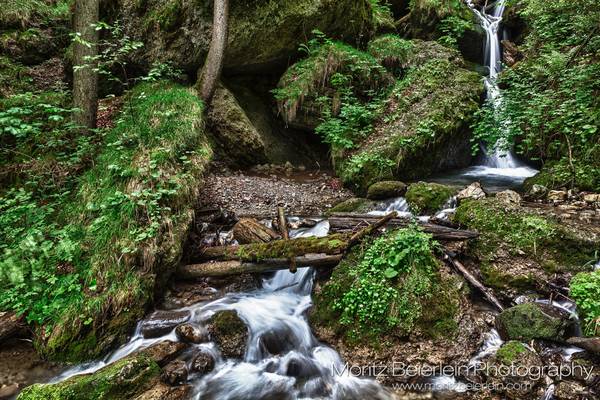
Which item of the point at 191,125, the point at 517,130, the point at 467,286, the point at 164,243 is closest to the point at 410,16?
the point at 517,130

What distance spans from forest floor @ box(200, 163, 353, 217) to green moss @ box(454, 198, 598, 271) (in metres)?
3.12

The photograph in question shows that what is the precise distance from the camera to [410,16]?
524 inches

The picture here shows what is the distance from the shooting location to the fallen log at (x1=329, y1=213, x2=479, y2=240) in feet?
16.3

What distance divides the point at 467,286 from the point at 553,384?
134cm

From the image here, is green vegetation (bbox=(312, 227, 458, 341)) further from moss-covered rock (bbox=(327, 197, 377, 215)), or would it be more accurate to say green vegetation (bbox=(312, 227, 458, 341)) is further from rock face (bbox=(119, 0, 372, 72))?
rock face (bbox=(119, 0, 372, 72))

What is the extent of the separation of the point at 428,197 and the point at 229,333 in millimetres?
4277

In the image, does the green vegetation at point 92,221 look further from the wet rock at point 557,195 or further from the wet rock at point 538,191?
the wet rock at point 557,195

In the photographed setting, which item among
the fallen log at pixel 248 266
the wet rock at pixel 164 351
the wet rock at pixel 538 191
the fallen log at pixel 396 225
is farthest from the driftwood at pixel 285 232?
the wet rock at pixel 538 191

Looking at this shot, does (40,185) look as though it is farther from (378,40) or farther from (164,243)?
(378,40)

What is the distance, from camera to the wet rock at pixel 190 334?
4.09 m

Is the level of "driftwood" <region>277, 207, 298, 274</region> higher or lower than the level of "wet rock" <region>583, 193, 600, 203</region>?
lower

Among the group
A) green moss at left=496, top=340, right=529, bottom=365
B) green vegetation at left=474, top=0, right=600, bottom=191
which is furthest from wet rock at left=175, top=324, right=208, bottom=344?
green vegetation at left=474, top=0, right=600, bottom=191

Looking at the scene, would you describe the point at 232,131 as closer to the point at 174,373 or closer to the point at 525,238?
the point at 174,373

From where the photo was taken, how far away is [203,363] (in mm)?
3879
